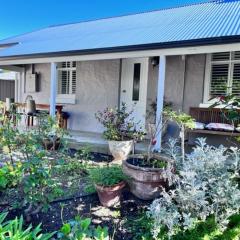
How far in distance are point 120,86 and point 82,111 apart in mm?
1789

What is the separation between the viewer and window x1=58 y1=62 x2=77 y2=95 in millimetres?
10289

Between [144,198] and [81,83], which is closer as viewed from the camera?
[144,198]

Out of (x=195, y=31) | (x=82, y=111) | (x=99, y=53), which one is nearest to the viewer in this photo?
(x=195, y=31)

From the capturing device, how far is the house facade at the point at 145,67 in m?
6.02

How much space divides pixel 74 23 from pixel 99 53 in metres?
7.72

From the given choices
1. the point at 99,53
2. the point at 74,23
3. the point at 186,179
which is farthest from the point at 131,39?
the point at 74,23

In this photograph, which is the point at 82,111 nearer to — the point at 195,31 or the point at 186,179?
the point at 195,31

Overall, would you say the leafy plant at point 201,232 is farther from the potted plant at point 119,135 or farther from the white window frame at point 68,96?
the white window frame at point 68,96

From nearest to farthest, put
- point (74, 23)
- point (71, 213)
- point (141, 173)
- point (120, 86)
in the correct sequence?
point (71, 213), point (141, 173), point (120, 86), point (74, 23)

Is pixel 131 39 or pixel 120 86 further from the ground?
pixel 131 39

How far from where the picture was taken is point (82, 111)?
989cm

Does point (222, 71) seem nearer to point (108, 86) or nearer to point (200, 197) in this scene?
point (108, 86)

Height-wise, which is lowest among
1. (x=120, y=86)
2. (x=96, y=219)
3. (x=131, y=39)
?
(x=96, y=219)

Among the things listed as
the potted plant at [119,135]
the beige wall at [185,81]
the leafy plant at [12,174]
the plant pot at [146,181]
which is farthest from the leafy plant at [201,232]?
the beige wall at [185,81]
